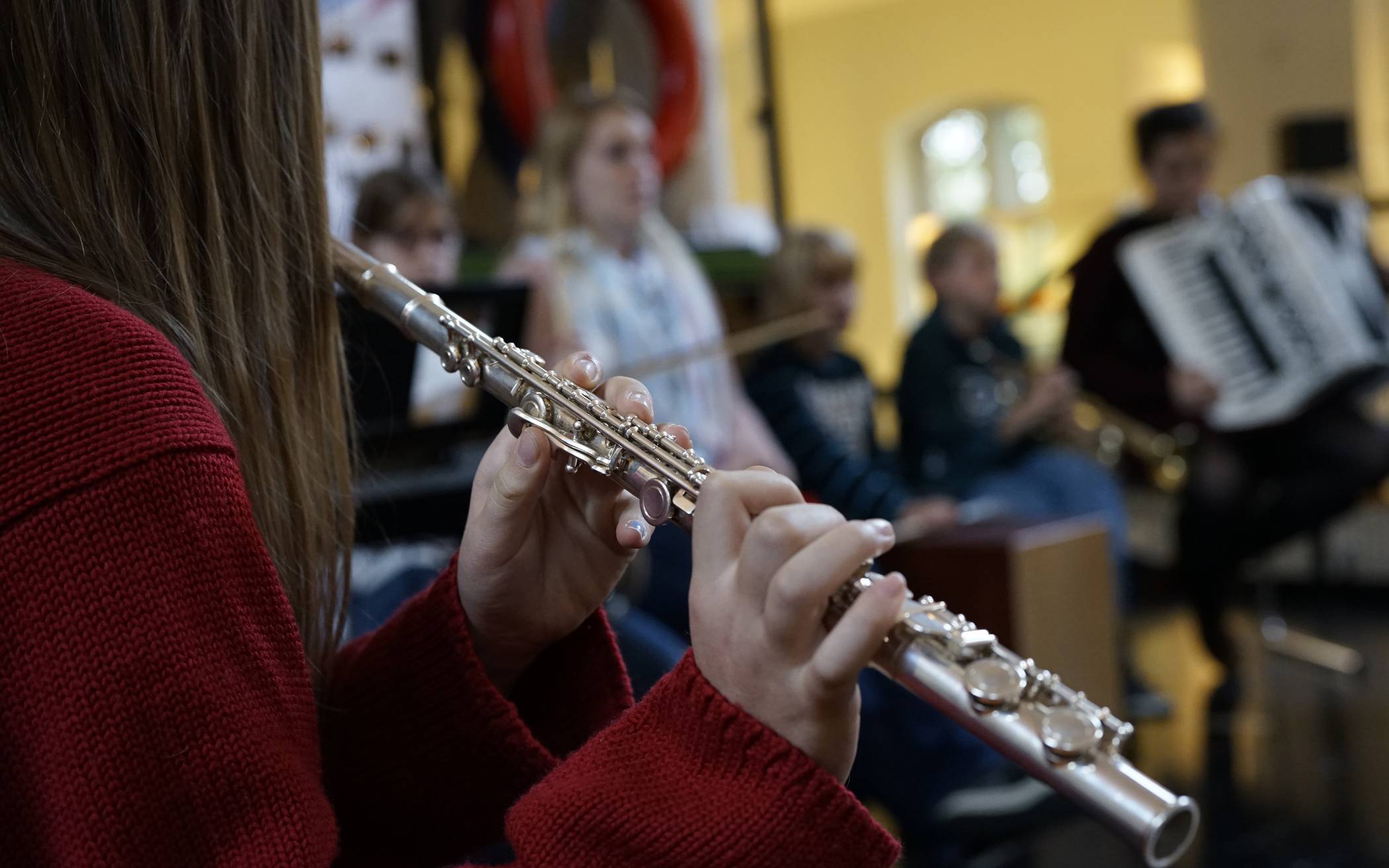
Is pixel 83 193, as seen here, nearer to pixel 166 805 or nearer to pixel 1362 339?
pixel 166 805

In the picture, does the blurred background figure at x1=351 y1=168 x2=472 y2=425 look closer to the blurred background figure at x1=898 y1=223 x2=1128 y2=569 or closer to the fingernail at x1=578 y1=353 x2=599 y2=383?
the blurred background figure at x1=898 y1=223 x2=1128 y2=569

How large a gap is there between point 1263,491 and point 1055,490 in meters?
0.56

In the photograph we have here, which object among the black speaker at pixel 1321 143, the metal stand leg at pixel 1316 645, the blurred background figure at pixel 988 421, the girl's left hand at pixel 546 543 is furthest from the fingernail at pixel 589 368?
the black speaker at pixel 1321 143

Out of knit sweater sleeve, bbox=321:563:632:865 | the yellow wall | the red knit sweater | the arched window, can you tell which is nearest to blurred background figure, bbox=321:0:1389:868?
knit sweater sleeve, bbox=321:563:632:865

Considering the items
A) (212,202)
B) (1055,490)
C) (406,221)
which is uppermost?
(212,202)

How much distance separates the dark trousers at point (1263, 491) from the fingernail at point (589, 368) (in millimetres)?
2531

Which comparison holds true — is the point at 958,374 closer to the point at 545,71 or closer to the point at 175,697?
the point at 545,71

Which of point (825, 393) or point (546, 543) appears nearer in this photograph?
point (546, 543)

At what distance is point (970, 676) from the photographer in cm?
55

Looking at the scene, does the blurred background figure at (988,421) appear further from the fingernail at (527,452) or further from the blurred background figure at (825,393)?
the fingernail at (527,452)

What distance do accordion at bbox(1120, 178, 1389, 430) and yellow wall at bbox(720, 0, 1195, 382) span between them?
12.0 ft

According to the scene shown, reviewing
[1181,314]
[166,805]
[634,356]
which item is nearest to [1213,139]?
[1181,314]

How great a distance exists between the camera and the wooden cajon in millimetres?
2184

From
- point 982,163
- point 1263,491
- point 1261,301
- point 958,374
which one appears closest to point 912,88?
point 982,163
